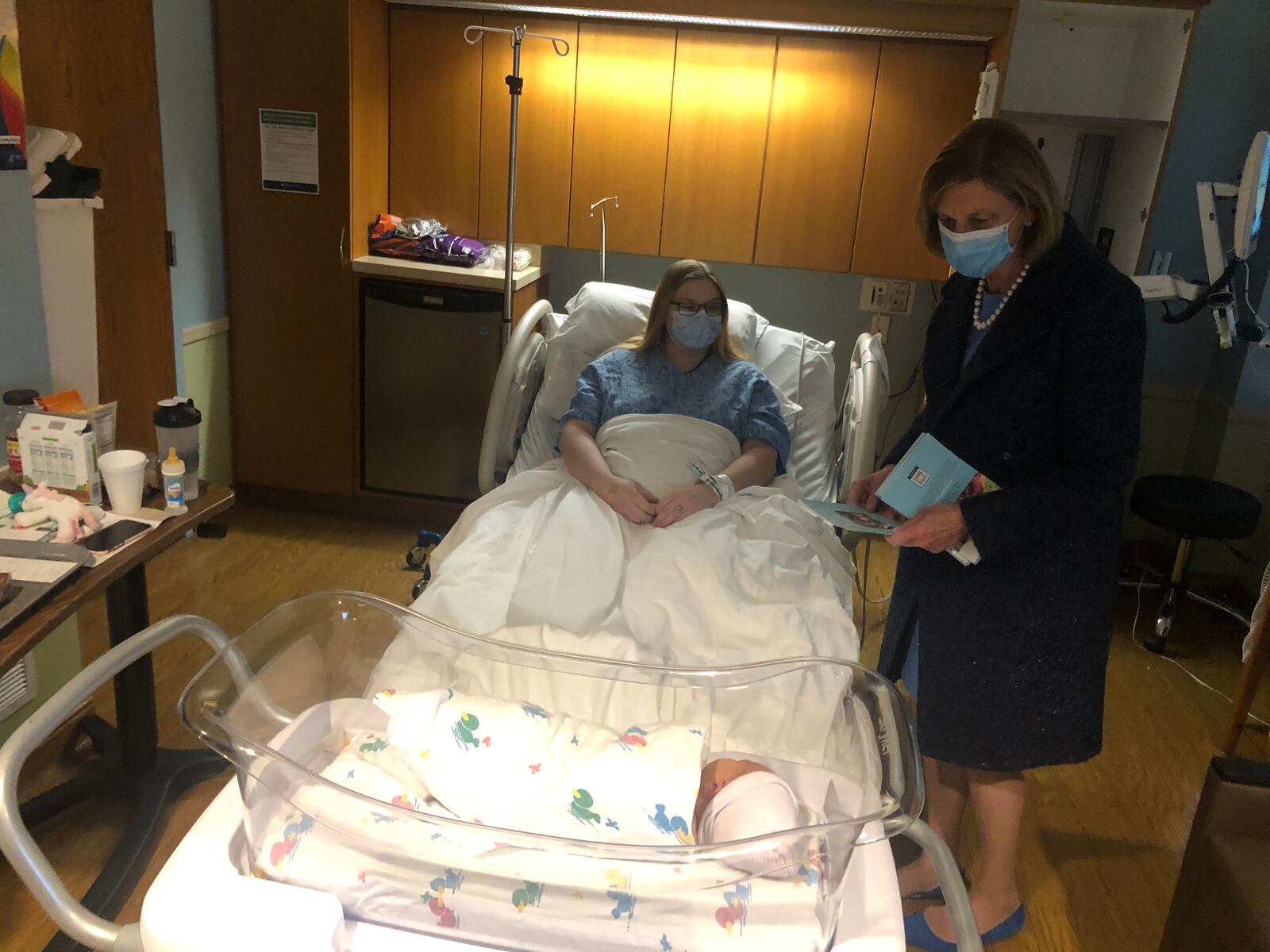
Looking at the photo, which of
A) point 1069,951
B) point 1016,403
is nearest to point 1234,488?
point 1069,951

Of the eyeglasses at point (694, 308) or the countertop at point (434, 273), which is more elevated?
the eyeglasses at point (694, 308)

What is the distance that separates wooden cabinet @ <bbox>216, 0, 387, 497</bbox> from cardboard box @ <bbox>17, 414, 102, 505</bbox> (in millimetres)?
1596

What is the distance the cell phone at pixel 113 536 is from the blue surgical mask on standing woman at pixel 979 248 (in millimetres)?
1363

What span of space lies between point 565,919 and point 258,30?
295cm

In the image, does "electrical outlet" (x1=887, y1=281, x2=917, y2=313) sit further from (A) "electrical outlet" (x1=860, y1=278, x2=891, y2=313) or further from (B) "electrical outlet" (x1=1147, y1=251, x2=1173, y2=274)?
(B) "electrical outlet" (x1=1147, y1=251, x2=1173, y2=274)

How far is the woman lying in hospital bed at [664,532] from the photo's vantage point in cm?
157

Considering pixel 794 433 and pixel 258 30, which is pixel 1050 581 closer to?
pixel 794 433

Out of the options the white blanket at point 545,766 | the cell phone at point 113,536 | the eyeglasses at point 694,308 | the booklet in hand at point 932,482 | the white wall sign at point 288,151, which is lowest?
the white blanket at point 545,766

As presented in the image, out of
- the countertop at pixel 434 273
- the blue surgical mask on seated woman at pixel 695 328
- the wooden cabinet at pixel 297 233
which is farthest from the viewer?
the countertop at pixel 434 273

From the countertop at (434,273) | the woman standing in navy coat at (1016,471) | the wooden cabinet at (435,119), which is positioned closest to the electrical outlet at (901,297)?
the countertop at (434,273)

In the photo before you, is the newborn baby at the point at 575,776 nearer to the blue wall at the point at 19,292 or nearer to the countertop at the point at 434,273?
the blue wall at the point at 19,292

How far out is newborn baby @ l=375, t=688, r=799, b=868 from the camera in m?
0.97

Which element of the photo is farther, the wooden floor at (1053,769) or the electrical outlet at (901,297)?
the electrical outlet at (901,297)

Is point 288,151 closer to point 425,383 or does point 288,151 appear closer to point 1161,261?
point 425,383
